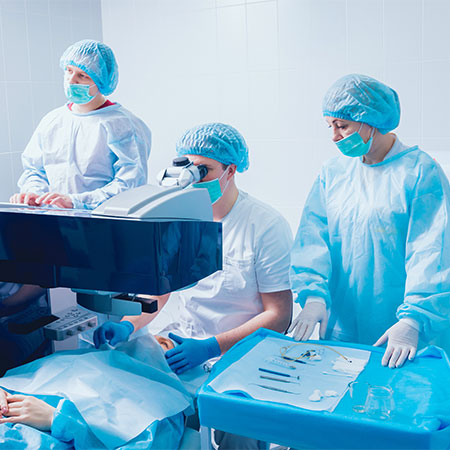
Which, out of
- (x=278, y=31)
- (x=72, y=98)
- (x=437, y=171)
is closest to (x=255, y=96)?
(x=278, y=31)

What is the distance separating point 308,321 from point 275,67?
2295 millimetres

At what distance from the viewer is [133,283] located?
111cm

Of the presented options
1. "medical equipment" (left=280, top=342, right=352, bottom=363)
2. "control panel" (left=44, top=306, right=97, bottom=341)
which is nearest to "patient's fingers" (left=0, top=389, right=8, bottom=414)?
"control panel" (left=44, top=306, right=97, bottom=341)

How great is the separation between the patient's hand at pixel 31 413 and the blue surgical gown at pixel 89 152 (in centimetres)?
142

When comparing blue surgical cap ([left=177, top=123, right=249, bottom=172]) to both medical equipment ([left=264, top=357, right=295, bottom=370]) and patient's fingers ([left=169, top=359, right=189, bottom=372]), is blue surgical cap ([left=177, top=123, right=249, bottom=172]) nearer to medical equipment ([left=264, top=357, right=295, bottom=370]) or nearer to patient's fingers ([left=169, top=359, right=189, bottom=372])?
patient's fingers ([left=169, top=359, right=189, bottom=372])

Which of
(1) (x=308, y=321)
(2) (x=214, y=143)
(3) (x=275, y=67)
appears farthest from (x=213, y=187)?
(3) (x=275, y=67)

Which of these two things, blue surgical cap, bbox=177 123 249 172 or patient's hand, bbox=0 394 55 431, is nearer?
patient's hand, bbox=0 394 55 431

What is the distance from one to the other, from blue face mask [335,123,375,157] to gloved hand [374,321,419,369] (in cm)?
60

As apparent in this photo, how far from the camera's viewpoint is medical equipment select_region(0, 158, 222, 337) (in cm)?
109

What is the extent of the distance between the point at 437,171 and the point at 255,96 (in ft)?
6.75

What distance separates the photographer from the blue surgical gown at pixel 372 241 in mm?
1696

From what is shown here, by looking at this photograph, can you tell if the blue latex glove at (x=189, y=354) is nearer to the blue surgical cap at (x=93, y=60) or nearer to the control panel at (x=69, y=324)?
the control panel at (x=69, y=324)

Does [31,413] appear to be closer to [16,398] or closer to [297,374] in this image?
[16,398]

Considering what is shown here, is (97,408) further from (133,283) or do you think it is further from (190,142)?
(190,142)
